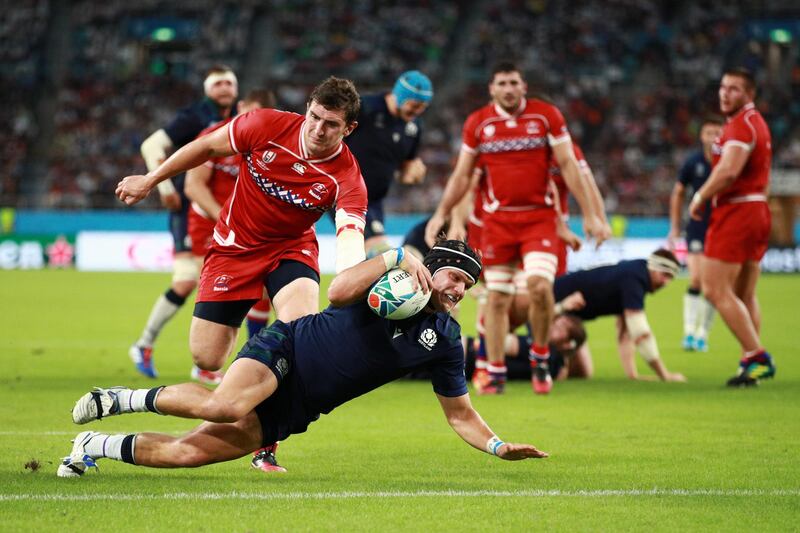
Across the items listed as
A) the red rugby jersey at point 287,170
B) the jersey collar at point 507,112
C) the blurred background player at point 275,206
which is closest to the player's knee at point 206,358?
the blurred background player at point 275,206

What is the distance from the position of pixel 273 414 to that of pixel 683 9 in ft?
127

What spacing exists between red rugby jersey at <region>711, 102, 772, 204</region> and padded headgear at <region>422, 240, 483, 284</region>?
218 inches

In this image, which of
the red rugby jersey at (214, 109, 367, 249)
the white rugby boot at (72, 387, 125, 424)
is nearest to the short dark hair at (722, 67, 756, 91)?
the red rugby jersey at (214, 109, 367, 249)

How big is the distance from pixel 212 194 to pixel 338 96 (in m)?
4.15

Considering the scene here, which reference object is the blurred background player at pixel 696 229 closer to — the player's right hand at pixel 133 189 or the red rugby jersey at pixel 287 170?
the red rugby jersey at pixel 287 170

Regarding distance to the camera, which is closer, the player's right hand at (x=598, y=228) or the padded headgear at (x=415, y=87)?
the player's right hand at (x=598, y=228)

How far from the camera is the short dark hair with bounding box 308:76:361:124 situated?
6523 mm

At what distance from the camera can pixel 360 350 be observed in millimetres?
6098

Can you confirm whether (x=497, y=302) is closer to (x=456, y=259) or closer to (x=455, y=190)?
(x=455, y=190)

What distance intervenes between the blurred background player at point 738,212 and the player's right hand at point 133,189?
5.84 m

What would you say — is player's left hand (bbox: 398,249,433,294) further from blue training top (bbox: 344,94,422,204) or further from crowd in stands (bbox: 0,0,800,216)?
crowd in stands (bbox: 0,0,800,216)

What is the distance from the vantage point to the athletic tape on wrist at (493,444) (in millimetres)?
6094

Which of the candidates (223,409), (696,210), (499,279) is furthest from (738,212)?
(223,409)

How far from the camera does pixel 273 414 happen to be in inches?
243
